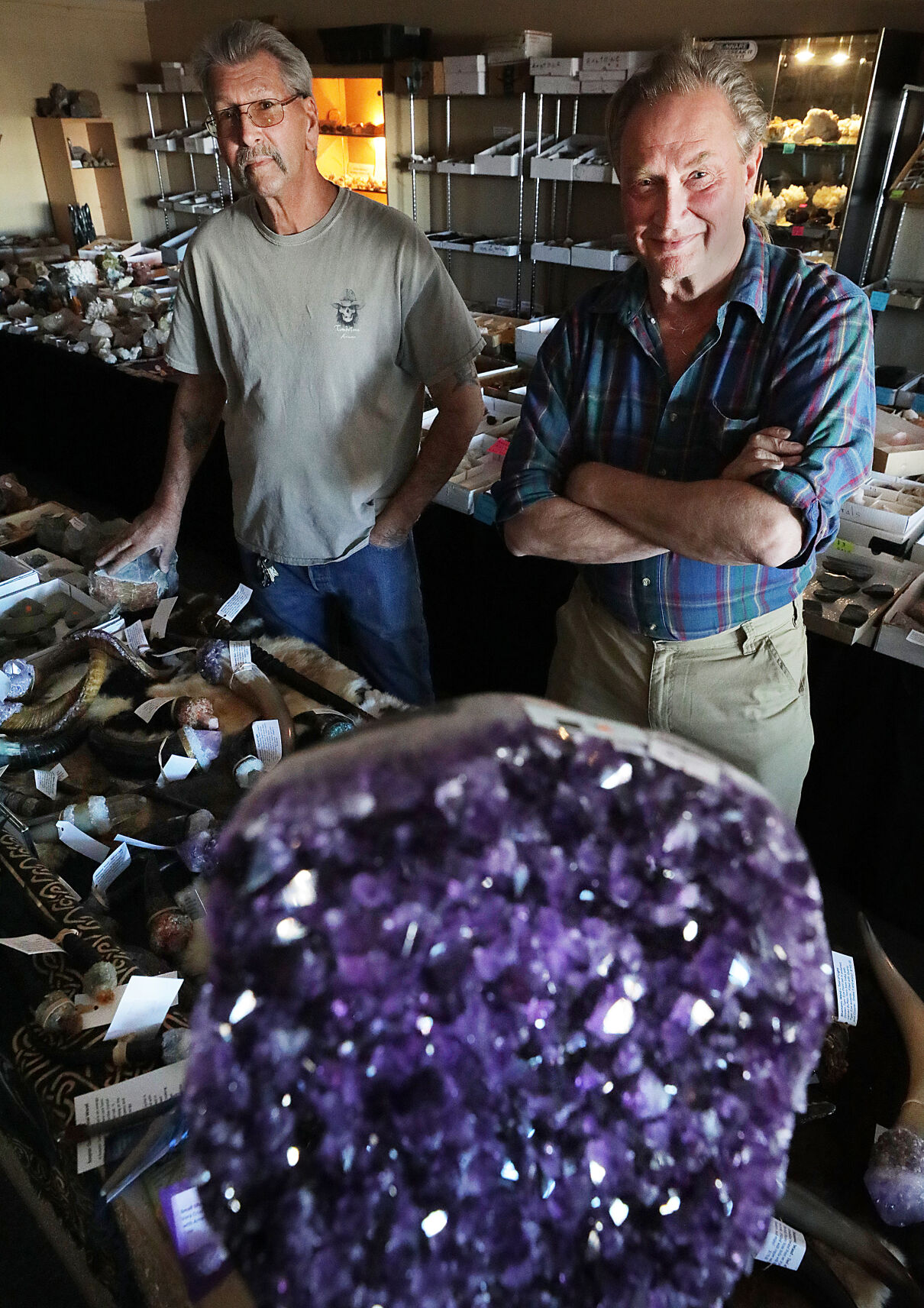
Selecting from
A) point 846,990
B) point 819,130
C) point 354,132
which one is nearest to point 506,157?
point 354,132

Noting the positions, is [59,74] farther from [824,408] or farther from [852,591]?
[824,408]

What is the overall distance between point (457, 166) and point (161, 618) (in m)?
4.01

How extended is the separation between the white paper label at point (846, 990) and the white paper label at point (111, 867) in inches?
37.8

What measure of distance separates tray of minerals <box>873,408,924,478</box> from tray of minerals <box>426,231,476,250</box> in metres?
3.24

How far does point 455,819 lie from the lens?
0.37m

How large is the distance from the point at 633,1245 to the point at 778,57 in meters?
4.31

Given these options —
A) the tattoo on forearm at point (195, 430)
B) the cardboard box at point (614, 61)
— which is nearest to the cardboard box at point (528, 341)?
the cardboard box at point (614, 61)

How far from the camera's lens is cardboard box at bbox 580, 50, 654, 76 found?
3.93 meters

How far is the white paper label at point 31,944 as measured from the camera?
1085mm

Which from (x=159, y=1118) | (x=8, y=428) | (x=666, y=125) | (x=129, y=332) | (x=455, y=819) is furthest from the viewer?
(x=8, y=428)

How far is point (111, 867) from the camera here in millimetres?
1268

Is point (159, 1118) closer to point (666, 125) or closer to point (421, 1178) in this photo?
point (421, 1178)

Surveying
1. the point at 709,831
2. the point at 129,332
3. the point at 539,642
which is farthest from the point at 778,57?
the point at 709,831

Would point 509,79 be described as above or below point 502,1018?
above
